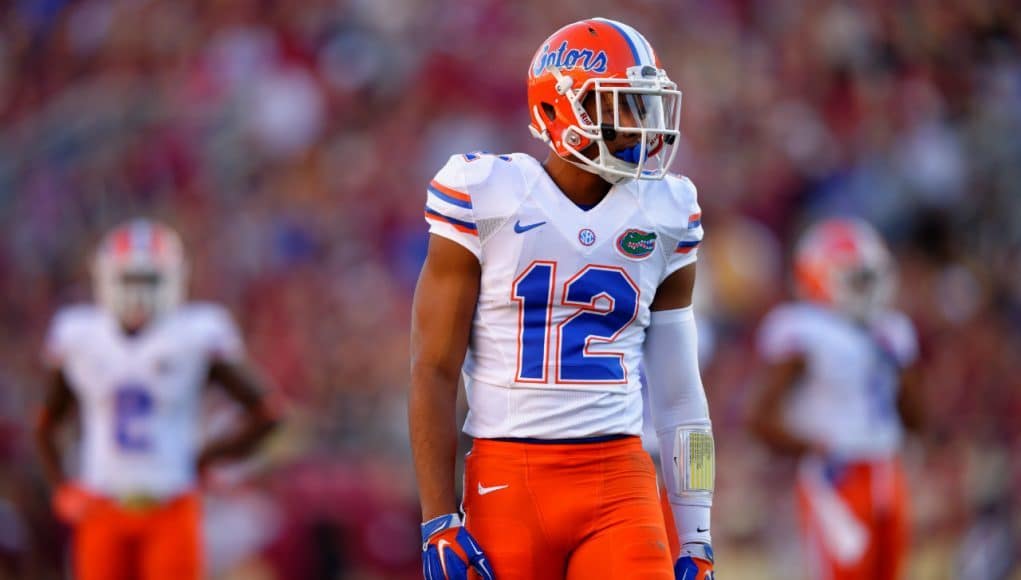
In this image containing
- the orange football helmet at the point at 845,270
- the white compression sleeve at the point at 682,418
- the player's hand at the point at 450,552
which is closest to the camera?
the player's hand at the point at 450,552

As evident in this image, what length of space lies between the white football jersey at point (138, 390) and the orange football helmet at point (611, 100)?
2.89m

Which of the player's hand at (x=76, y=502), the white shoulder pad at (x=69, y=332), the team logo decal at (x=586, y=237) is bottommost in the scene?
the player's hand at (x=76, y=502)

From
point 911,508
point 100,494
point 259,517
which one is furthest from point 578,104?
point 911,508

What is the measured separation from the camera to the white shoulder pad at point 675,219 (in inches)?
109

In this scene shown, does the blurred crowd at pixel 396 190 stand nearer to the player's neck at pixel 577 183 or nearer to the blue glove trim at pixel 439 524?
the player's neck at pixel 577 183

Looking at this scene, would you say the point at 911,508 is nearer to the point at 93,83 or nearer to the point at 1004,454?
the point at 1004,454

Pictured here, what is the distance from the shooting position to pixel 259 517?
7137mm

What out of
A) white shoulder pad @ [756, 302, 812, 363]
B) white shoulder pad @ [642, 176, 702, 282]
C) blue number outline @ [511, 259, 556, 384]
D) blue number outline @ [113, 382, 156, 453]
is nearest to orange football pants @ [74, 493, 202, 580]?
blue number outline @ [113, 382, 156, 453]

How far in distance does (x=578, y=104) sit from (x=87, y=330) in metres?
3.14

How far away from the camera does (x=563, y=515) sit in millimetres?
2629

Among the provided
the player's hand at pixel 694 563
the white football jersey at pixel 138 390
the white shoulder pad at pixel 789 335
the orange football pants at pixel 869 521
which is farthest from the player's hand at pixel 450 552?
the white shoulder pad at pixel 789 335

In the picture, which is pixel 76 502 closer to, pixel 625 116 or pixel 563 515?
pixel 563 515

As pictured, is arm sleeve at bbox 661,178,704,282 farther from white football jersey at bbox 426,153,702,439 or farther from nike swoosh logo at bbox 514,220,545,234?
nike swoosh logo at bbox 514,220,545,234

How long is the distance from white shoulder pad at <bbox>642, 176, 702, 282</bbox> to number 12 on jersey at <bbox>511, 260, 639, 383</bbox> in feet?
0.44
